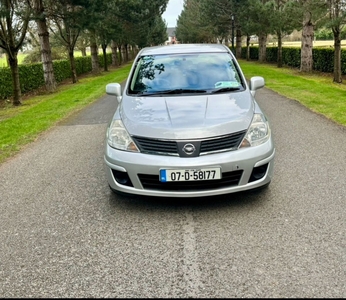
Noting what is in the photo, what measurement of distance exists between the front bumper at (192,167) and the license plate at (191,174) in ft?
0.13

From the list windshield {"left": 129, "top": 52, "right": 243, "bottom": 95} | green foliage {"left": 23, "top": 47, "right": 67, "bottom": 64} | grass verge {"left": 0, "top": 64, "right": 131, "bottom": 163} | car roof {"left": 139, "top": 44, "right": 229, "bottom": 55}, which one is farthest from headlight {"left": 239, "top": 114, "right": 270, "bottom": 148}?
green foliage {"left": 23, "top": 47, "right": 67, "bottom": 64}

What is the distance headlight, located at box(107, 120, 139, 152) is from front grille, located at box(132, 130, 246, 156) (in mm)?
108

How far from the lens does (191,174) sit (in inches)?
142

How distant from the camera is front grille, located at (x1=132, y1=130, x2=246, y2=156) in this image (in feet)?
12.2

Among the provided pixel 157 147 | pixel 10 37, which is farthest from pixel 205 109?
pixel 10 37

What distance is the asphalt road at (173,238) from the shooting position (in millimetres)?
2701

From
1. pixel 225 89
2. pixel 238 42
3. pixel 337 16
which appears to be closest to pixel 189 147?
pixel 225 89

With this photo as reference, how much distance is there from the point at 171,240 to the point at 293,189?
1.79m

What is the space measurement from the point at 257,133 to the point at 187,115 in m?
0.76

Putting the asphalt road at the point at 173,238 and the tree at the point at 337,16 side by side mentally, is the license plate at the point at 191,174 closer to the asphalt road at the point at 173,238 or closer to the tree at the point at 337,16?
the asphalt road at the point at 173,238

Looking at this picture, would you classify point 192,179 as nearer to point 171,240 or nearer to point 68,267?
point 171,240

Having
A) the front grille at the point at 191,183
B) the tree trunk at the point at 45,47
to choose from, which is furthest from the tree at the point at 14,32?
the front grille at the point at 191,183

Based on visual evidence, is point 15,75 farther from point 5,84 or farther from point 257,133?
point 257,133

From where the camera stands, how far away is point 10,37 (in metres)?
14.2
